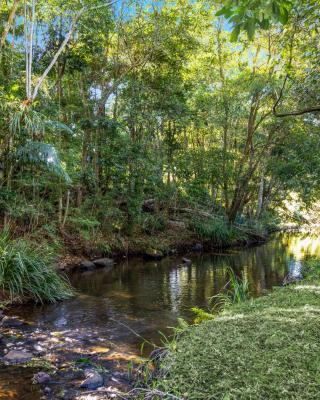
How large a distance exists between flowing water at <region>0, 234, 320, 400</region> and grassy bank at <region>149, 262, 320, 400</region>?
6.00ft

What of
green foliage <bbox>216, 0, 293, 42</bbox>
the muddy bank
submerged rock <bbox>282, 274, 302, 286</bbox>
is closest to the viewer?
green foliage <bbox>216, 0, 293, 42</bbox>

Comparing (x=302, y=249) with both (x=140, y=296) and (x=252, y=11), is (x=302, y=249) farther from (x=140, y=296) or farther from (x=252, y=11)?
(x=252, y=11)

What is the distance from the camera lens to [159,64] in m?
15.1

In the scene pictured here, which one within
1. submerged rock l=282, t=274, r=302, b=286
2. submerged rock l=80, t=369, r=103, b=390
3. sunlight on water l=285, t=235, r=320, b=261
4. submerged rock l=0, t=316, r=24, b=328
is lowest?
sunlight on water l=285, t=235, r=320, b=261

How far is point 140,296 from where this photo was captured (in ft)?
26.6

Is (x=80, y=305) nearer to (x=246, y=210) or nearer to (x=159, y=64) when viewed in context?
(x=159, y=64)

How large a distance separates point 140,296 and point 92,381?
4.22m

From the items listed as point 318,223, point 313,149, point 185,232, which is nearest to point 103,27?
point 185,232

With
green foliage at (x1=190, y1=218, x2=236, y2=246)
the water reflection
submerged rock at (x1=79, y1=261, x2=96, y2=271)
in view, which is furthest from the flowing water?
green foliage at (x1=190, y1=218, x2=236, y2=246)

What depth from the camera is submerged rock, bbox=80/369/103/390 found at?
3.85 metres

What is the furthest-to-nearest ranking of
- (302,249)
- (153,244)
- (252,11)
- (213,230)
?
(302,249)
(213,230)
(153,244)
(252,11)

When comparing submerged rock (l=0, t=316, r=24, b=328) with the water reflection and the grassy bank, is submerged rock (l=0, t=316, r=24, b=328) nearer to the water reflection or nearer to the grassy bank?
the water reflection

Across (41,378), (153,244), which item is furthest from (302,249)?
(41,378)

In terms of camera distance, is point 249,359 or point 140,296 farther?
point 140,296
